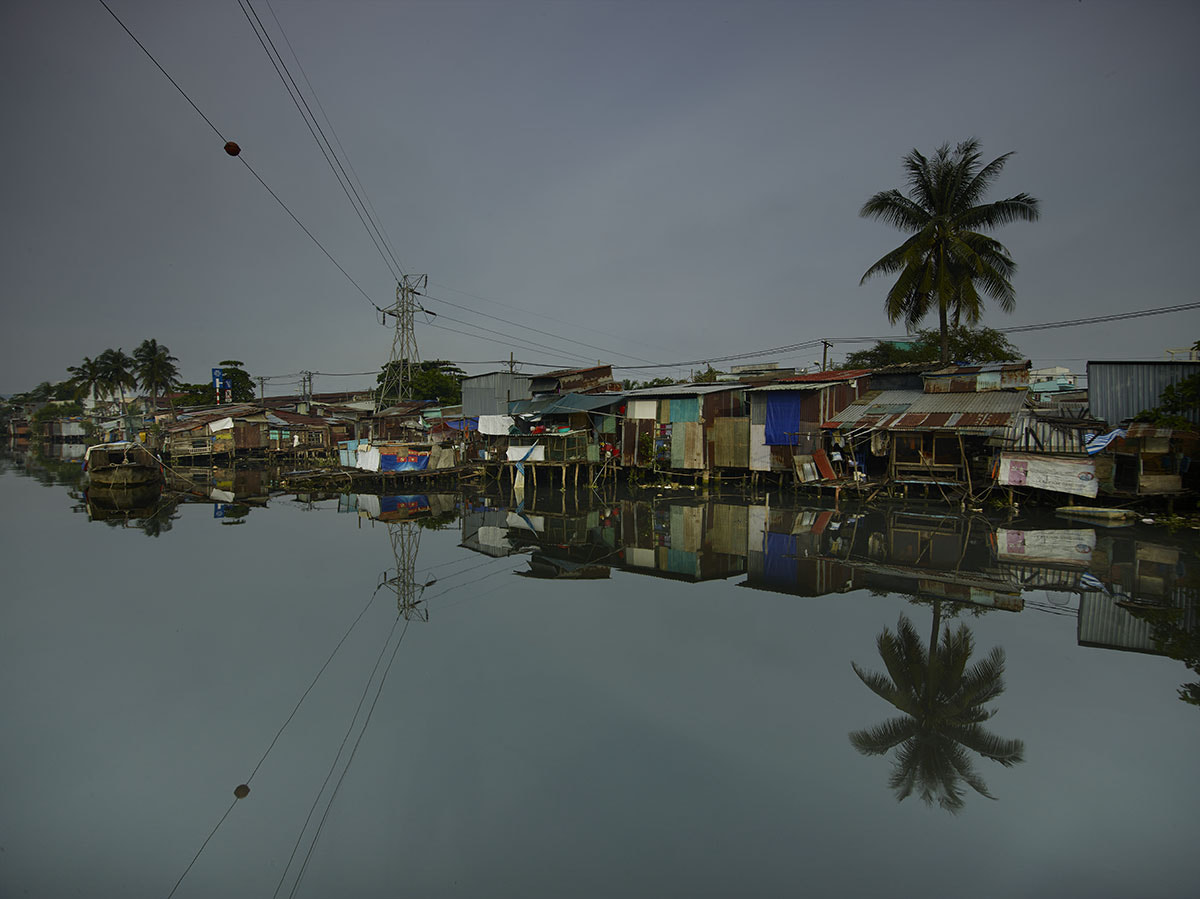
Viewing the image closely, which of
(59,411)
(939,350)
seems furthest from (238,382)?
(939,350)

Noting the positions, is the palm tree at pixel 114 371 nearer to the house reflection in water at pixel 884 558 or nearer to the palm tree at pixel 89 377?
the palm tree at pixel 89 377

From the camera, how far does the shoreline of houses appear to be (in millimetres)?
15125

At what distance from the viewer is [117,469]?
2233 centimetres

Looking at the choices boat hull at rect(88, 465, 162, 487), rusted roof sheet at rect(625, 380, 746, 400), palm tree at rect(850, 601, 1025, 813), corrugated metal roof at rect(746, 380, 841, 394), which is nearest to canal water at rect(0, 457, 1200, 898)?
palm tree at rect(850, 601, 1025, 813)

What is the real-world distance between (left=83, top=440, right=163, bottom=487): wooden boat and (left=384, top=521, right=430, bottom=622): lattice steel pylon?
14.6 meters

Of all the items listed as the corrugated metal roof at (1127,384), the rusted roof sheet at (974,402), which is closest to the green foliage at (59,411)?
the rusted roof sheet at (974,402)

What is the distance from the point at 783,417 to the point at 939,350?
45.8ft

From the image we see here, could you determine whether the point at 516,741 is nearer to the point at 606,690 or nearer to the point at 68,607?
the point at 606,690

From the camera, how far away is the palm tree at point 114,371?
52.8m

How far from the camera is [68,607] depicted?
26.9ft

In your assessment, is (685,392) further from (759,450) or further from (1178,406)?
(1178,406)

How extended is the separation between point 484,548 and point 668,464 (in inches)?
472

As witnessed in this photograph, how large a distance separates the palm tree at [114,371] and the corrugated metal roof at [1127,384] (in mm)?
66466

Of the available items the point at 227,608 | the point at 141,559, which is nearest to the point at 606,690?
the point at 227,608
